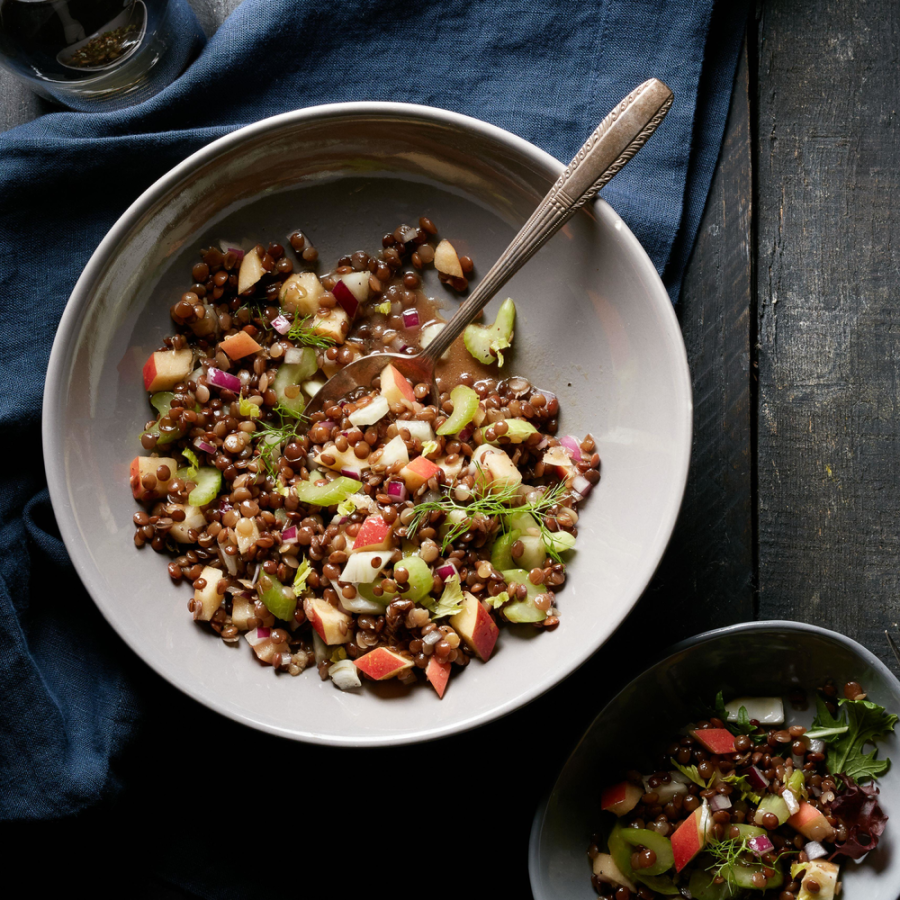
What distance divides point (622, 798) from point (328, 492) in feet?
3.65

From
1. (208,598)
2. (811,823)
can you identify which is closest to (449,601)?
(208,598)

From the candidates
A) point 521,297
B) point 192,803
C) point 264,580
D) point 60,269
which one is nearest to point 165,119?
point 60,269

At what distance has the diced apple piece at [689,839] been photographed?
2.02 metres

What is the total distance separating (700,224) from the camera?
2.25m

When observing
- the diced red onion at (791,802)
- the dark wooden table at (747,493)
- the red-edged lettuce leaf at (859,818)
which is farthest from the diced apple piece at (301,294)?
A: the red-edged lettuce leaf at (859,818)

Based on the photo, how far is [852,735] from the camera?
2084mm

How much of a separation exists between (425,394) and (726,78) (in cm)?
125

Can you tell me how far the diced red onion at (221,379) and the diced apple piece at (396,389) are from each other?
0.39 m

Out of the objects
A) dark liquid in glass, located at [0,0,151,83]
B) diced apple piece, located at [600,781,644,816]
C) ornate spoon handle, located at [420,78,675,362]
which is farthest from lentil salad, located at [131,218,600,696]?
dark liquid in glass, located at [0,0,151,83]

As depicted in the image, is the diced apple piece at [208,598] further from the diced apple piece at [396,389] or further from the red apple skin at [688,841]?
the red apple skin at [688,841]

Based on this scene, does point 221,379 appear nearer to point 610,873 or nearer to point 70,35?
point 70,35

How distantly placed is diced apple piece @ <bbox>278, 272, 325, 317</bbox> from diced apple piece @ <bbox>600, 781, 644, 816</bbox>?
1.51m

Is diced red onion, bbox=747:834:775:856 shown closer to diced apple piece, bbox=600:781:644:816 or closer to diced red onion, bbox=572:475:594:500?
diced apple piece, bbox=600:781:644:816

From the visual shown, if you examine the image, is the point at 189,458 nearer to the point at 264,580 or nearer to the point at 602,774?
the point at 264,580
